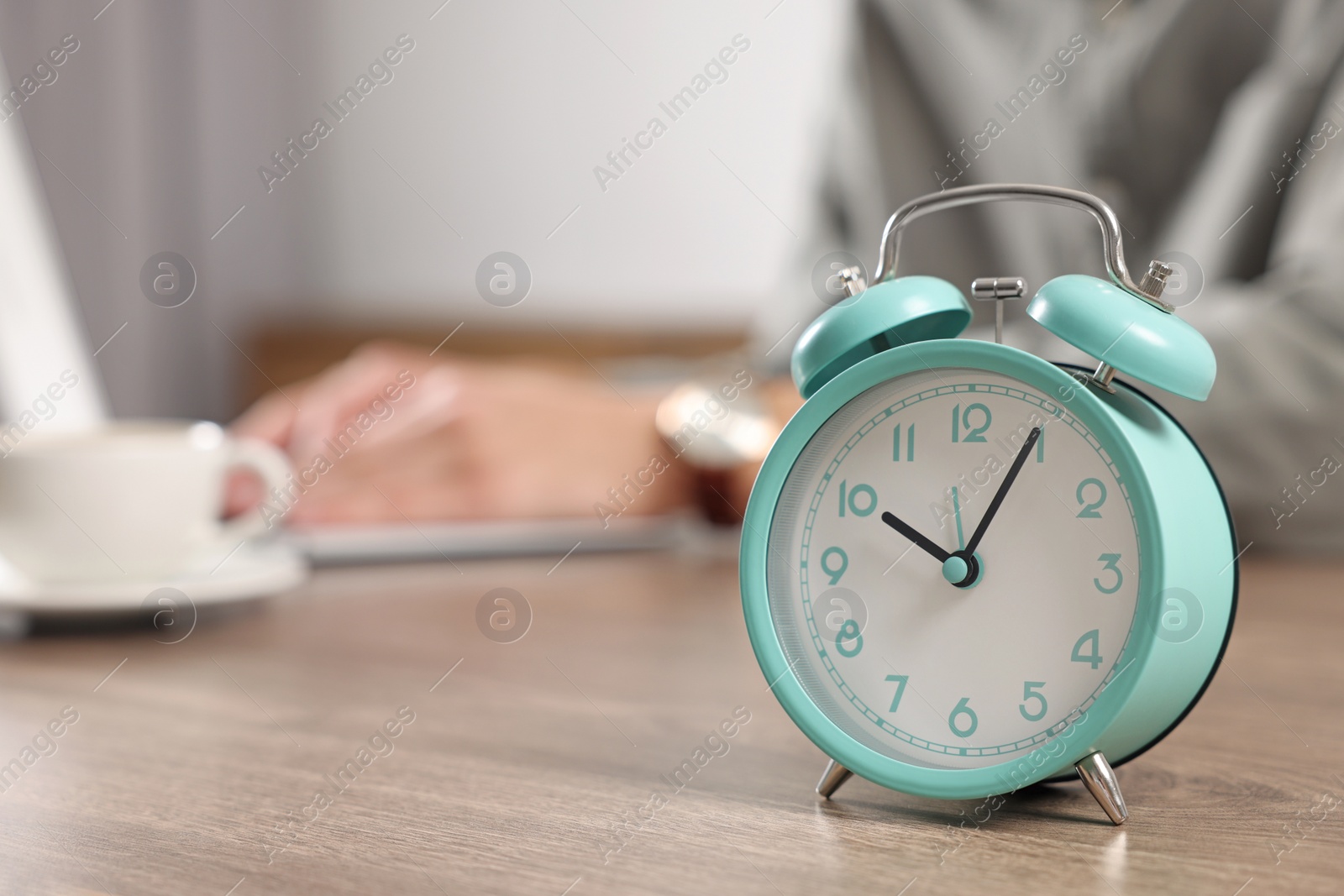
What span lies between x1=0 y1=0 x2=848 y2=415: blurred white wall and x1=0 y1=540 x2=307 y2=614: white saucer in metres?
1.89

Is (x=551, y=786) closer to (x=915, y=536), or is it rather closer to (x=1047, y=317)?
(x=915, y=536)

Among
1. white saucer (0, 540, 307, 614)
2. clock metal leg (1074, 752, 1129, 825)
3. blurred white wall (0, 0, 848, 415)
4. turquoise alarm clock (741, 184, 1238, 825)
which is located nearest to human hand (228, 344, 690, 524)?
white saucer (0, 540, 307, 614)

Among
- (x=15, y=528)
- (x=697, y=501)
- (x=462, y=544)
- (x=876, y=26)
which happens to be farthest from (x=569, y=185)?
(x=15, y=528)

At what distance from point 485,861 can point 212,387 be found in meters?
3.74

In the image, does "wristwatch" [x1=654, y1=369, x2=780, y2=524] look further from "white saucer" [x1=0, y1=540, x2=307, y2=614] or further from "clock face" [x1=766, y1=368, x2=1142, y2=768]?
"clock face" [x1=766, y1=368, x2=1142, y2=768]

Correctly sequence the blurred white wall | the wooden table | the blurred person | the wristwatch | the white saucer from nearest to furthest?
the wooden table, the white saucer, the blurred person, the wristwatch, the blurred white wall

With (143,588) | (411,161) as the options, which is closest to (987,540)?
(143,588)

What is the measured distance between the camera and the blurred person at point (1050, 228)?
1.36m

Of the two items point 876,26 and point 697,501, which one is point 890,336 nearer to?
point 697,501

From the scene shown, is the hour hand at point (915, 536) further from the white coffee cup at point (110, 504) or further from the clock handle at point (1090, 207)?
the white coffee cup at point (110, 504)

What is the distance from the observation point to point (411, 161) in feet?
11.4

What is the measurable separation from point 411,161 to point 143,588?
8.94 feet

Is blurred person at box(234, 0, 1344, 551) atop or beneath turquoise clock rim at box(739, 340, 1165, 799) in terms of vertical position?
beneath

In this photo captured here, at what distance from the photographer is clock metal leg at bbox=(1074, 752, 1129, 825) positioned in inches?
18.2
